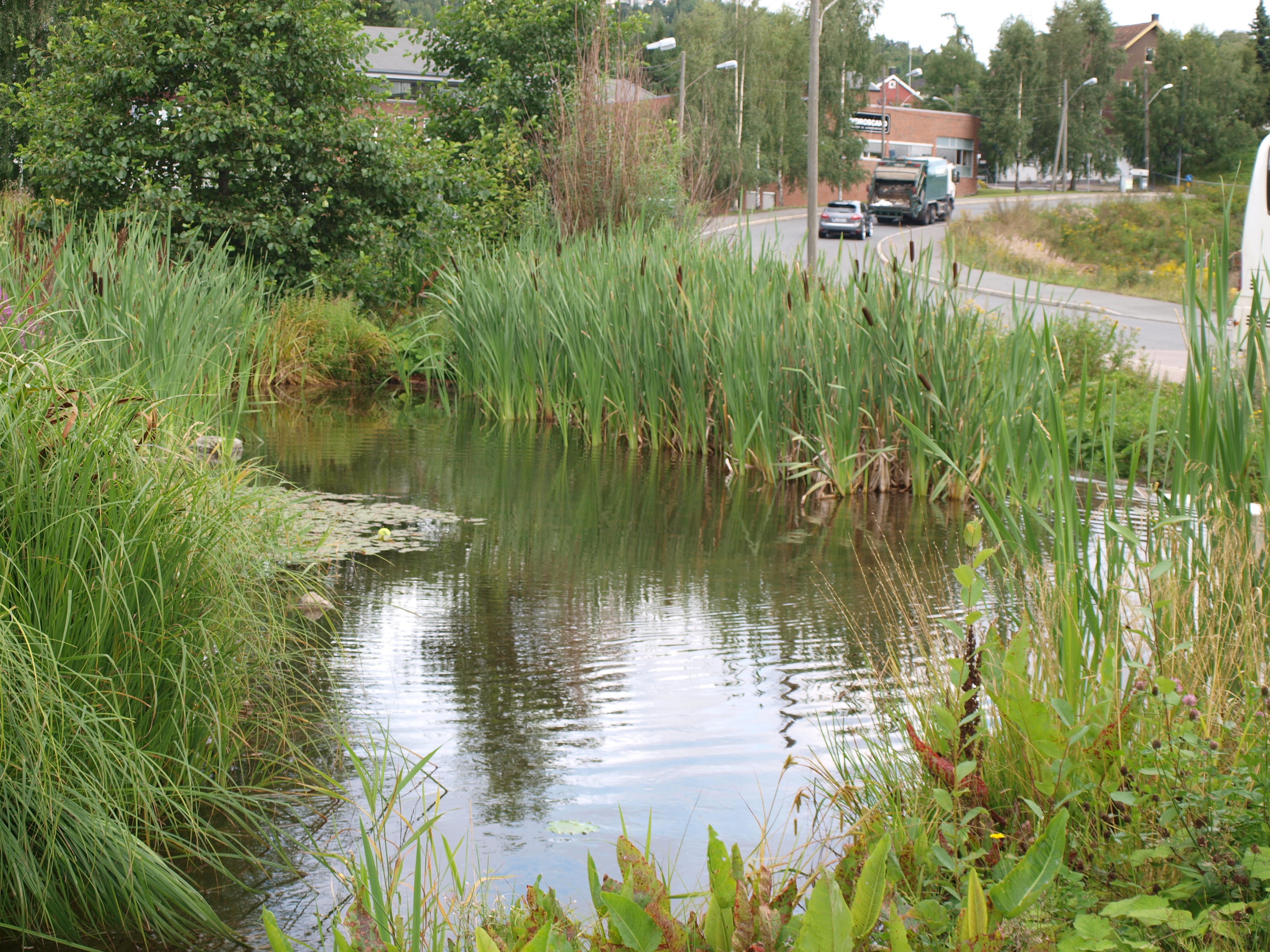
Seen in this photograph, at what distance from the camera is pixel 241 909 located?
2.64 metres

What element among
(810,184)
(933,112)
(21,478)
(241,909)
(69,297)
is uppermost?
(933,112)

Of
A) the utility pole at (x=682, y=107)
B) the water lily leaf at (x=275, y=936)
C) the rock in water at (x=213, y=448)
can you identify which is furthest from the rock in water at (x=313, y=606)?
the utility pole at (x=682, y=107)

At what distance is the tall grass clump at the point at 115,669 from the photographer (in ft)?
7.85

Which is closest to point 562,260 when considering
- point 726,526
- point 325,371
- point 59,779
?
point 325,371

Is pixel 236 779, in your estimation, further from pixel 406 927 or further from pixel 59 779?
pixel 406 927

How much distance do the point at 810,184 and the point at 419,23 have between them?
265 inches

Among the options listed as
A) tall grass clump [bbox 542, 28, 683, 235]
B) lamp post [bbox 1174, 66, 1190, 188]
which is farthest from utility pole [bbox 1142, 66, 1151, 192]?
tall grass clump [bbox 542, 28, 683, 235]

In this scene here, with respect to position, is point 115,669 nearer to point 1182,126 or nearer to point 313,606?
point 313,606

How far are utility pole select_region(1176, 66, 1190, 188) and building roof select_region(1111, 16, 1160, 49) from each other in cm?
2481

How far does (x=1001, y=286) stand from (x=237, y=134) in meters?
16.4

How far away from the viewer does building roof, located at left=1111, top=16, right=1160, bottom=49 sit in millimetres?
85562

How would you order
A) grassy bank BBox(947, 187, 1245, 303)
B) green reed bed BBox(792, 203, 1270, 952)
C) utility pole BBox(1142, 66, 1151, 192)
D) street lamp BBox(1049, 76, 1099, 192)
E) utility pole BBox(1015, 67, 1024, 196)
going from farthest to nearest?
utility pole BBox(1015, 67, 1024, 196)
utility pole BBox(1142, 66, 1151, 192)
street lamp BBox(1049, 76, 1099, 192)
grassy bank BBox(947, 187, 1245, 303)
green reed bed BBox(792, 203, 1270, 952)

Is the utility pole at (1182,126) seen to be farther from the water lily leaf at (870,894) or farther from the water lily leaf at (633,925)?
the water lily leaf at (633,925)

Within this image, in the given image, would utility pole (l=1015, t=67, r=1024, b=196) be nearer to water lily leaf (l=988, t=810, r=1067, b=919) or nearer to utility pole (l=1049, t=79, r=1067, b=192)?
utility pole (l=1049, t=79, r=1067, b=192)
